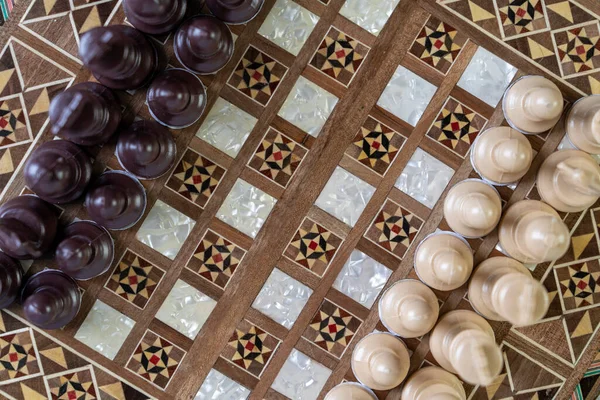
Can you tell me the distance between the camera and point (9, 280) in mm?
1142

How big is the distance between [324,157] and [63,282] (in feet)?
2.04

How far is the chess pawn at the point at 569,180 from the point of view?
1.04 m

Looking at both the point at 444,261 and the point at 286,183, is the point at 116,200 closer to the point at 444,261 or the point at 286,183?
the point at 286,183

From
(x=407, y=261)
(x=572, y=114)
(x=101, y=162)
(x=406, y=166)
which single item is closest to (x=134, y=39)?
(x=101, y=162)

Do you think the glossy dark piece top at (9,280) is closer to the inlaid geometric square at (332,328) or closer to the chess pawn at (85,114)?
the chess pawn at (85,114)

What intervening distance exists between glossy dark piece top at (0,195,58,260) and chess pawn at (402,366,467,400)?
824 mm

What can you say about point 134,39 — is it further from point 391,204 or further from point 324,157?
point 391,204

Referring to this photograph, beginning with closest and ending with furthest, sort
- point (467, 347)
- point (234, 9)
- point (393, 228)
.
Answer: point (467, 347)
point (234, 9)
point (393, 228)

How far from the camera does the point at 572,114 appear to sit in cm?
119

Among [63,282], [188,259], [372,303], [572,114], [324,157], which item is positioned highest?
[572,114]

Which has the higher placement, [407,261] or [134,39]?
[134,39]

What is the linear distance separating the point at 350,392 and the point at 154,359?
44 cm

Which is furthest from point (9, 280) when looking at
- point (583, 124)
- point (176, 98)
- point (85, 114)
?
point (583, 124)

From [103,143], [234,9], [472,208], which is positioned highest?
[234,9]
